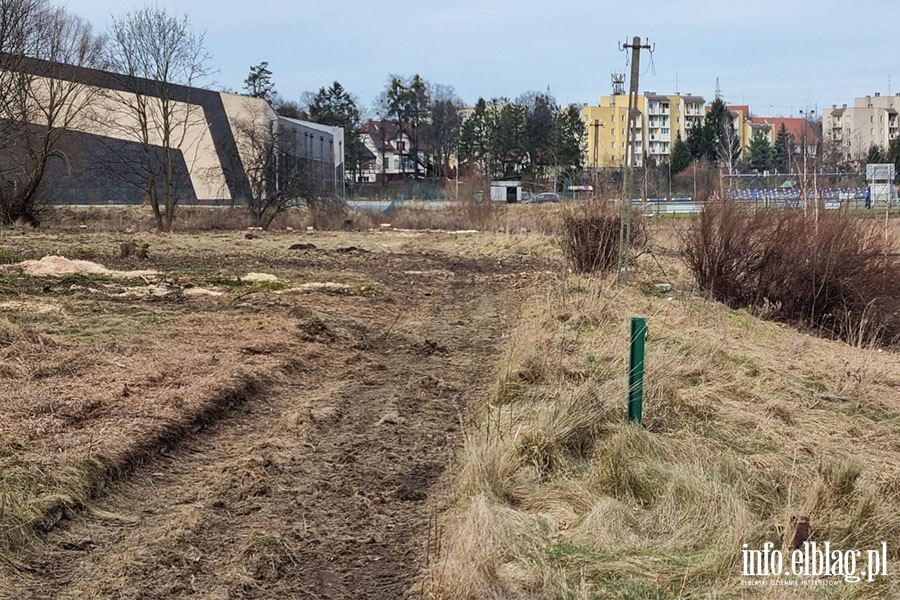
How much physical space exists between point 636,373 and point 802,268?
1202cm

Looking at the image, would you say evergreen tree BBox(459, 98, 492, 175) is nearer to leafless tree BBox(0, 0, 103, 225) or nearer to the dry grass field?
leafless tree BBox(0, 0, 103, 225)

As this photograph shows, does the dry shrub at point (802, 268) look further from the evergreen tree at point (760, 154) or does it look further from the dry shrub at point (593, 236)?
the evergreen tree at point (760, 154)

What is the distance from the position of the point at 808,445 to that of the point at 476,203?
38.1 meters

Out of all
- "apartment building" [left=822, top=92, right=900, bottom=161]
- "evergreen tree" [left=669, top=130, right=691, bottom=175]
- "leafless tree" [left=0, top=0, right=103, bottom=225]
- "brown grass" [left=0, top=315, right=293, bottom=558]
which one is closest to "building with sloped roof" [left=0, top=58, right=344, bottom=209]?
"leafless tree" [left=0, top=0, right=103, bottom=225]

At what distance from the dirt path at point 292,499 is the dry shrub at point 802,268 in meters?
8.87

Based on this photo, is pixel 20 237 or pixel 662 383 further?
pixel 20 237

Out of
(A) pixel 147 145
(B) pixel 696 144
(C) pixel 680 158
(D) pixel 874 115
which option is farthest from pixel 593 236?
(D) pixel 874 115

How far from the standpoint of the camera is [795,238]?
18.4m

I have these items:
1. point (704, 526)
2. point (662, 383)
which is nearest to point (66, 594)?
point (704, 526)

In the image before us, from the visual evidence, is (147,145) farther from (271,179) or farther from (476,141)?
(476,141)

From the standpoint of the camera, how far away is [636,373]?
7.63 m

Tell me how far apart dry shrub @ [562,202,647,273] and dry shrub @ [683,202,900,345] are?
178 centimetres

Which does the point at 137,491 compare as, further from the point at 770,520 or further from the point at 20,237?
the point at 20,237

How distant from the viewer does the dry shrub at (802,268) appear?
18031 millimetres
